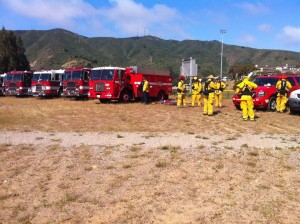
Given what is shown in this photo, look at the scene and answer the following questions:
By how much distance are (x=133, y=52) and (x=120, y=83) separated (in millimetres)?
153432

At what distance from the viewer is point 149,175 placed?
639 centimetres

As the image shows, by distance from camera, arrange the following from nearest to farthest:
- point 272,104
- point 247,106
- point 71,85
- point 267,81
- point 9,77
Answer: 1. point 247,106
2. point 272,104
3. point 267,81
4. point 71,85
5. point 9,77

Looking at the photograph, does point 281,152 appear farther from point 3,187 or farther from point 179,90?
point 179,90

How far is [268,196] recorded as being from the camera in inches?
214

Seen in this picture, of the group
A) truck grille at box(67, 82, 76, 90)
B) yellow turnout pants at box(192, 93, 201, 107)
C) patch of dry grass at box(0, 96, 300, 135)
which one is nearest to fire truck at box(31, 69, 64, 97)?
truck grille at box(67, 82, 76, 90)

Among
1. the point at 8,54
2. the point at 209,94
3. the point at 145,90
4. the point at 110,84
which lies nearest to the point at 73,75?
the point at 110,84

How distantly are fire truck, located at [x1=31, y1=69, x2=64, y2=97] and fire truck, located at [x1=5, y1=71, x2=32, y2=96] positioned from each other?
65.2 inches

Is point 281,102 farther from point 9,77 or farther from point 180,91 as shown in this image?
point 9,77

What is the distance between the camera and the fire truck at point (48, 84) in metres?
28.3

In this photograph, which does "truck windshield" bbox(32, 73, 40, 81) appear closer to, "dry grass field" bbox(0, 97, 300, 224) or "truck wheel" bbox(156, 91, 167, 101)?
"truck wheel" bbox(156, 91, 167, 101)

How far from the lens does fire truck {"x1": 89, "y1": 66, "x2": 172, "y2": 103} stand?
73.0 feet

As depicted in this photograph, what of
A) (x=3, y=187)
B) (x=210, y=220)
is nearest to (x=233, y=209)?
(x=210, y=220)

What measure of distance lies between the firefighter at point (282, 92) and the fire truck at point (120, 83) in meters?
9.03

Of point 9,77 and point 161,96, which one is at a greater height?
point 9,77
